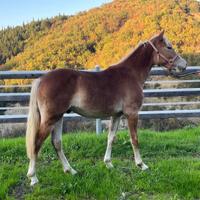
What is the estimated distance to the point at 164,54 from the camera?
6520 mm

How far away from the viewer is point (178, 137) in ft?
27.9

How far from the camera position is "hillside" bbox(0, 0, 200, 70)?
3706 cm

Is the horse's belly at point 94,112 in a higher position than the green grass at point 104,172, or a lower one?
higher

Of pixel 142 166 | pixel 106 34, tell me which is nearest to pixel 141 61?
pixel 142 166

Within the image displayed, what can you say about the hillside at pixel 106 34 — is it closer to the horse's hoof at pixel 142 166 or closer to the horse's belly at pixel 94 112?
the horse's hoof at pixel 142 166

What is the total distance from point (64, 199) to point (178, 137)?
12.8ft

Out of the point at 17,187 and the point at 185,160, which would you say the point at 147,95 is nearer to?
the point at 185,160

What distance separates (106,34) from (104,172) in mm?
42143

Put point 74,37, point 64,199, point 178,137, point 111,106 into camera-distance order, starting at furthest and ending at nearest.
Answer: point 74,37
point 178,137
point 111,106
point 64,199

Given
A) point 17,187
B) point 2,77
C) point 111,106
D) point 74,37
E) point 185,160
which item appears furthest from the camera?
point 74,37

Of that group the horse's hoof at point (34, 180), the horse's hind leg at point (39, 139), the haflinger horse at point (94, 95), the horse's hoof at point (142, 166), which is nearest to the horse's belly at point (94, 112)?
the haflinger horse at point (94, 95)

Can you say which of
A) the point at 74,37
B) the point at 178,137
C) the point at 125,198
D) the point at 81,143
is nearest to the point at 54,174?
the point at 125,198

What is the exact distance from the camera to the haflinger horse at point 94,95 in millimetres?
5625

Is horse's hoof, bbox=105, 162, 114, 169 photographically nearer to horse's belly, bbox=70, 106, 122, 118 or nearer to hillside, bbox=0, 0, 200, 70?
horse's belly, bbox=70, 106, 122, 118
